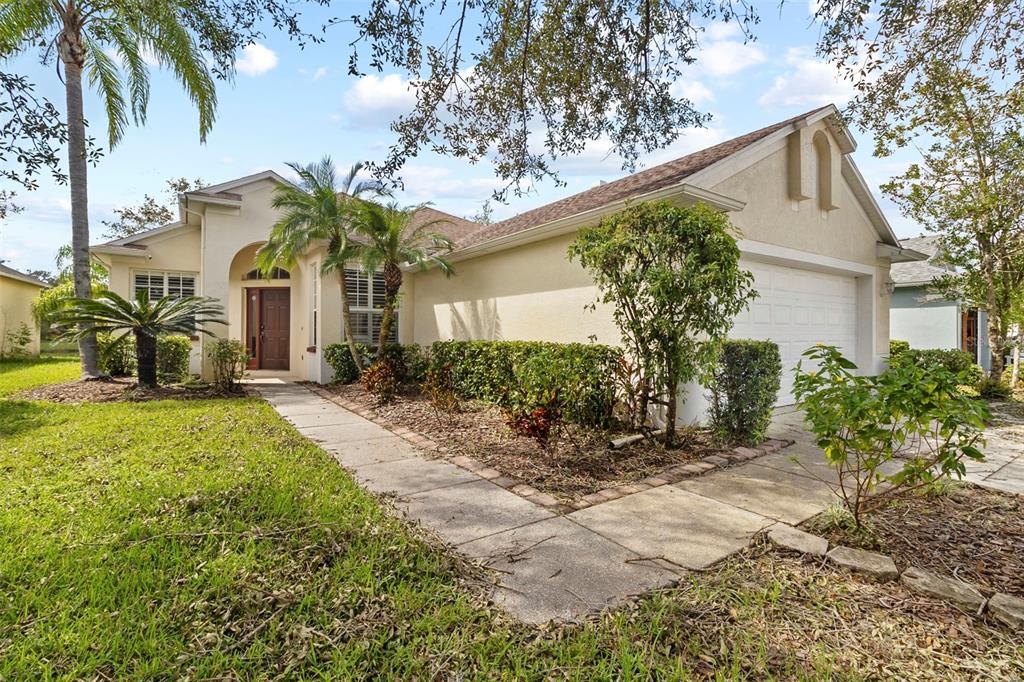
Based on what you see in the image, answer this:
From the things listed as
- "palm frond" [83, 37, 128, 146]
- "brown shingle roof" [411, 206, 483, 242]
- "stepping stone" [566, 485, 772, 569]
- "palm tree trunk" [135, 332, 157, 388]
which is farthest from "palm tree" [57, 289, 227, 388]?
"brown shingle roof" [411, 206, 483, 242]

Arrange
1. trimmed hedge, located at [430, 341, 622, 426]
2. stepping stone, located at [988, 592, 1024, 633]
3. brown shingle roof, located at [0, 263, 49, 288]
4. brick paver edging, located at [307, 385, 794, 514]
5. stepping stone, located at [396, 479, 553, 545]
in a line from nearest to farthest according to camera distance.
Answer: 1. stepping stone, located at [988, 592, 1024, 633]
2. stepping stone, located at [396, 479, 553, 545]
3. brick paver edging, located at [307, 385, 794, 514]
4. trimmed hedge, located at [430, 341, 622, 426]
5. brown shingle roof, located at [0, 263, 49, 288]

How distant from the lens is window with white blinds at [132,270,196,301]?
1297 cm

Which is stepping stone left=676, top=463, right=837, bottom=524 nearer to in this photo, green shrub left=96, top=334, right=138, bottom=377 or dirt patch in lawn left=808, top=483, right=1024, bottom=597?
dirt patch in lawn left=808, top=483, right=1024, bottom=597

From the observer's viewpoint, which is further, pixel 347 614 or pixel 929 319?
pixel 929 319

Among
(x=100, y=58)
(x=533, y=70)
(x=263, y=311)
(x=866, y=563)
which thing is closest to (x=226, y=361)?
(x=263, y=311)

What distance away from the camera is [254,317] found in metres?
15.5

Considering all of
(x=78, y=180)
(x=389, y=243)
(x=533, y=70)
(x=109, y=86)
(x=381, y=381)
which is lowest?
(x=381, y=381)

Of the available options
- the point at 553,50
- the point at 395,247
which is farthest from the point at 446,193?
the point at 553,50

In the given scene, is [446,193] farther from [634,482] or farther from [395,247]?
[634,482]

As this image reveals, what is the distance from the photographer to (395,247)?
10.4 metres

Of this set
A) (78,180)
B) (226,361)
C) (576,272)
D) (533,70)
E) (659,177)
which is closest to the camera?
(533,70)

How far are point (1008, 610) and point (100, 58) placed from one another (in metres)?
16.3

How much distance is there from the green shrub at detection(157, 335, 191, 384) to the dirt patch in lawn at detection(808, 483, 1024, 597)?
1277 centimetres

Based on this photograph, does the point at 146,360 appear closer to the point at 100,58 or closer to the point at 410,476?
the point at 100,58
